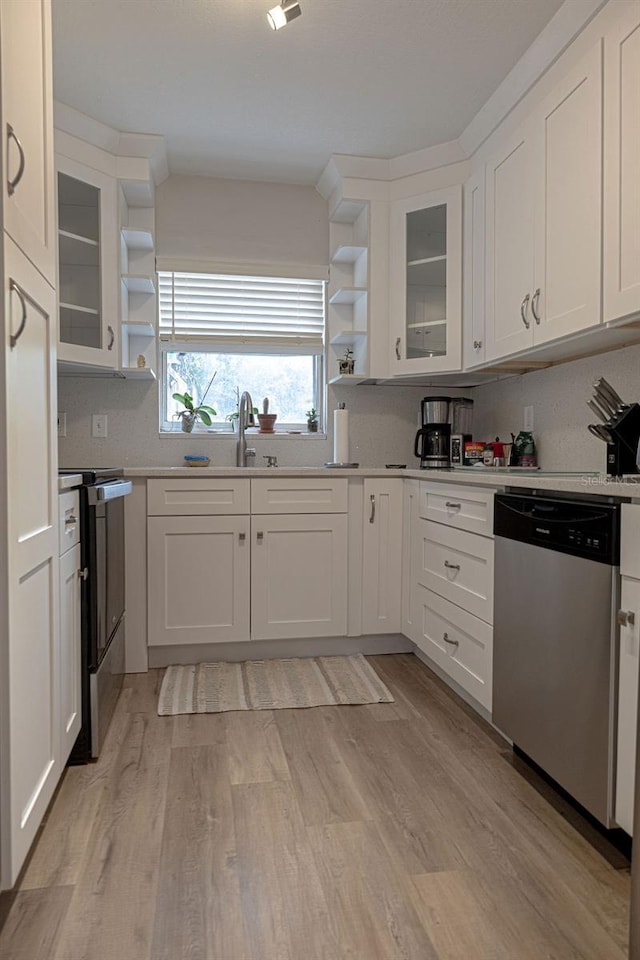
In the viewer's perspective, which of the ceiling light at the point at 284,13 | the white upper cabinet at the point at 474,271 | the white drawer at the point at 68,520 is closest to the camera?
the white drawer at the point at 68,520

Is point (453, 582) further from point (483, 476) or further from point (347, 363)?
point (347, 363)

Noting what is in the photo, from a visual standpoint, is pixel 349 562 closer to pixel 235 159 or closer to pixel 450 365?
pixel 450 365

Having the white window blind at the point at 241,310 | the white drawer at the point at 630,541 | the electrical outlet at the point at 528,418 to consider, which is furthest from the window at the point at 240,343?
the white drawer at the point at 630,541

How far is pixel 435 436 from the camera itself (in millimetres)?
3248

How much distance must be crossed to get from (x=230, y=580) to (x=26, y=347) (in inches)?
70.4

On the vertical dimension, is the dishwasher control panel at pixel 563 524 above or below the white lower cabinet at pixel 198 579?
above

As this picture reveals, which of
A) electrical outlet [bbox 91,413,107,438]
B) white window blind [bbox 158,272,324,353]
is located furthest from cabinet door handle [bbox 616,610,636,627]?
electrical outlet [bbox 91,413,107,438]

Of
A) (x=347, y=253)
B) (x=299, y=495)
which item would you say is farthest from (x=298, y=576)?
(x=347, y=253)

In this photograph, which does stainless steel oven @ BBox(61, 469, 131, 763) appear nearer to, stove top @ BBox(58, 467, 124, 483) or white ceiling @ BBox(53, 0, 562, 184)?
stove top @ BBox(58, 467, 124, 483)

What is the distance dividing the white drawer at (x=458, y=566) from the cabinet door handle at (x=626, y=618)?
67cm

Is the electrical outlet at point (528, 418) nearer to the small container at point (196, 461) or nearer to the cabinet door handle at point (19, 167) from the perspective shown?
the small container at point (196, 461)

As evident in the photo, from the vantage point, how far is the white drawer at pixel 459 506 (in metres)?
2.18

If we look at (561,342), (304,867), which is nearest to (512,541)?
(561,342)

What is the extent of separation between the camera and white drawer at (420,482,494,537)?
218cm
